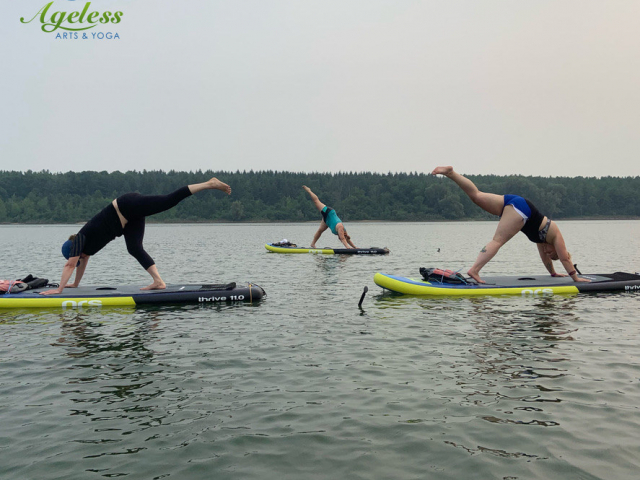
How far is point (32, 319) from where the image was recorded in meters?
12.7

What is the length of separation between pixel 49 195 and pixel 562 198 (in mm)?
143858

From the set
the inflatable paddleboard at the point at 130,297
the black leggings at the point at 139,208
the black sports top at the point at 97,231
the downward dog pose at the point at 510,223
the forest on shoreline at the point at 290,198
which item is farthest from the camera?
the forest on shoreline at the point at 290,198

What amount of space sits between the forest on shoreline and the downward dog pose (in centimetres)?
13399

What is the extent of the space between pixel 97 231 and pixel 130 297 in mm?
1937

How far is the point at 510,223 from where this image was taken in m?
15.5

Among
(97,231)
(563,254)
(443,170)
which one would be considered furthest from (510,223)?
(97,231)

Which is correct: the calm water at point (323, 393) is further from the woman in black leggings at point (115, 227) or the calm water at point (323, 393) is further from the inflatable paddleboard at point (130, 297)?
the woman in black leggings at point (115, 227)

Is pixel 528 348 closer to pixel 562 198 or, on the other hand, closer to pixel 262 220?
pixel 262 220

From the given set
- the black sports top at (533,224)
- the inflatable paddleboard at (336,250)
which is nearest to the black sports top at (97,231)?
the black sports top at (533,224)

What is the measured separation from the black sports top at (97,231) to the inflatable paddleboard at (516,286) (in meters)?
7.66

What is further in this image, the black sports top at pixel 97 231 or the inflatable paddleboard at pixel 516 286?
the inflatable paddleboard at pixel 516 286

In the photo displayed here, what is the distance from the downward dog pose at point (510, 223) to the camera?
1545 centimetres

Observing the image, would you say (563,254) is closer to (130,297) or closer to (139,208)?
(139,208)

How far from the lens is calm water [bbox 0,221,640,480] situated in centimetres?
547
